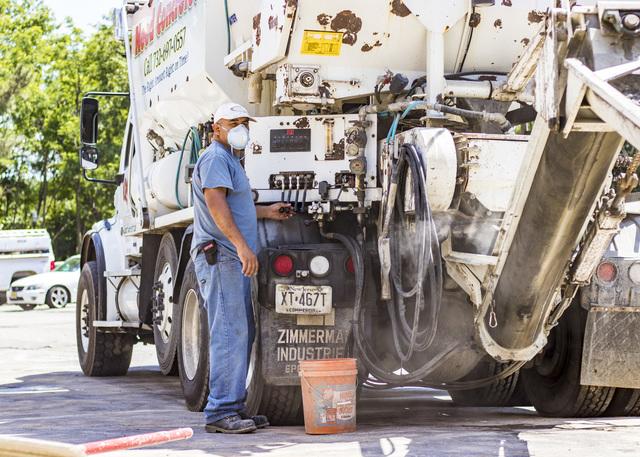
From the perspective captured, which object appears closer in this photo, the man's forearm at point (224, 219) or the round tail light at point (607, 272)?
the man's forearm at point (224, 219)

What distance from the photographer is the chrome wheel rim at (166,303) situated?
10.0 metres

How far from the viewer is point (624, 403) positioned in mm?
8359

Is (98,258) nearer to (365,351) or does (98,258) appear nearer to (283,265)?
(283,265)

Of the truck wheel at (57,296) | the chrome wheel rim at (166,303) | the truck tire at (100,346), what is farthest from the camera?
the truck wheel at (57,296)

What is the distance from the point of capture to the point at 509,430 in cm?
758

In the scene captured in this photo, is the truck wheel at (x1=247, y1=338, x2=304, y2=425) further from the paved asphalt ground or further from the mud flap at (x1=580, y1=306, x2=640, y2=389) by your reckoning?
the mud flap at (x1=580, y1=306, x2=640, y2=389)

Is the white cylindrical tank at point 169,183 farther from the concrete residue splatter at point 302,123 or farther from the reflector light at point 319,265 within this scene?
the reflector light at point 319,265

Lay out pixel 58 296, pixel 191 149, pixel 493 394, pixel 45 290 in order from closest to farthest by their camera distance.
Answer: pixel 493 394, pixel 191 149, pixel 45 290, pixel 58 296

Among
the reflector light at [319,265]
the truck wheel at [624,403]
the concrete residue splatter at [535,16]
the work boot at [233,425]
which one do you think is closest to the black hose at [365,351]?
the reflector light at [319,265]

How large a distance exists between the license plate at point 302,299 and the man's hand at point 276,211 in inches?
18.8

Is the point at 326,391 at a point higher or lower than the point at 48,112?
lower

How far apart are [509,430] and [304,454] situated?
62.7 inches

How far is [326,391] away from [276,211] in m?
1.16

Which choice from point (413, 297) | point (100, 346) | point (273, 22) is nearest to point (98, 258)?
point (100, 346)
